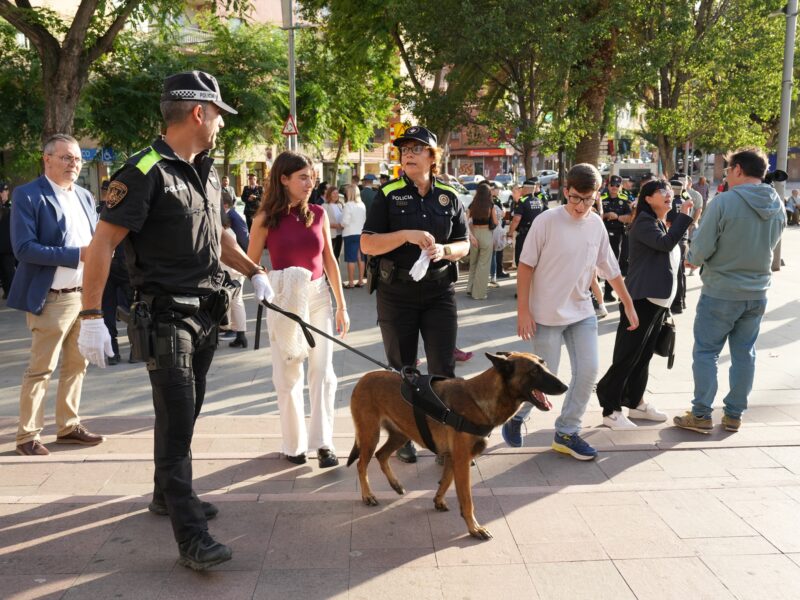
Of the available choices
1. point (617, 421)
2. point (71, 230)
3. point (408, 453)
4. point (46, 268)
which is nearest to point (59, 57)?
point (71, 230)

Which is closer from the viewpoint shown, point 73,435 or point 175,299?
point 175,299

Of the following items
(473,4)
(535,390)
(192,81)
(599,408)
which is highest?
(473,4)

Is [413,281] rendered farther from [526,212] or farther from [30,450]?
[526,212]

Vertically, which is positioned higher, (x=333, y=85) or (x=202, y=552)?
(x=333, y=85)

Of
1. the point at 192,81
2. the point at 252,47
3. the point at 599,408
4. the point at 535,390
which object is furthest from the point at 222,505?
the point at 252,47

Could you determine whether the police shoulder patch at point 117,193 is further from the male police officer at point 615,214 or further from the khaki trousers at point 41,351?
the male police officer at point 615,214

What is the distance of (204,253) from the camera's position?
360cm

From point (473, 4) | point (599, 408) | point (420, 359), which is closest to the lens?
point (599, 408)

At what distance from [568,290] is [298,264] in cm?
178

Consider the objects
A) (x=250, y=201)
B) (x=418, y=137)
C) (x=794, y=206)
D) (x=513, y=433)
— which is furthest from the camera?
(x=794, y=206)

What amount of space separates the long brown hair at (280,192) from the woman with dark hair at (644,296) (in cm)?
256

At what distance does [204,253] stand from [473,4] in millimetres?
13680

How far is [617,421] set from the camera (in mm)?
→ 5621

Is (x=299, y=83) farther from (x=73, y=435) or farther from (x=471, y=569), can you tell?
(x=471, y=569)
